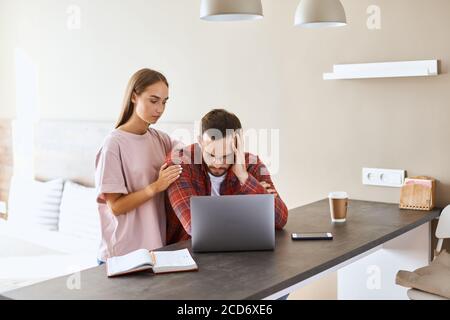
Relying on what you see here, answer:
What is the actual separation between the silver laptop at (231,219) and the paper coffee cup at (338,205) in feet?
1.77

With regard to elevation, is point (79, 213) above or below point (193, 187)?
below

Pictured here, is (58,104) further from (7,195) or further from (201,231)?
(201,231)

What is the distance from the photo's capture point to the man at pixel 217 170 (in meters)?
2.43

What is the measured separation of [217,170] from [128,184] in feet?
1.18

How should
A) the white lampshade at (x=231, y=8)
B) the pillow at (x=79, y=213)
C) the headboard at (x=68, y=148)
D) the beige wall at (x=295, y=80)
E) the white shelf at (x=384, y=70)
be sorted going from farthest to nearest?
the headboard at (x=68, y=148), the pillow at (x=79, y=213), the beige wall at (x=295, y=80), the white shelf at (x=384, y=70), the white lampshade at (x=231, y=8)

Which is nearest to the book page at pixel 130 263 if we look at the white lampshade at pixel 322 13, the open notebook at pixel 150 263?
the open notebook at pixel 150 263

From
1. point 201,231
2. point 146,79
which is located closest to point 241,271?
point 201,231

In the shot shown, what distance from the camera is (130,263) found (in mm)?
1928

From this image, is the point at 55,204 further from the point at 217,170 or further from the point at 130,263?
the point at 130,263

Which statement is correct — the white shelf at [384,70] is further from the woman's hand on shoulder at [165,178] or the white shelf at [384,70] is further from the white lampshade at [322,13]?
the woman's hand on shoulder at [165,178]

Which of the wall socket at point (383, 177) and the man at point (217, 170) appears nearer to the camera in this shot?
the man at point (217, 170)

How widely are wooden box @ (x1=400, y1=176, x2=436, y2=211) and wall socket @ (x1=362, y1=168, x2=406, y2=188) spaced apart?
3.5 inches

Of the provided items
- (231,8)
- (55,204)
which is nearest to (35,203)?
(55,204)

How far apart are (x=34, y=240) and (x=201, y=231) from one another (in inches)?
95.0
